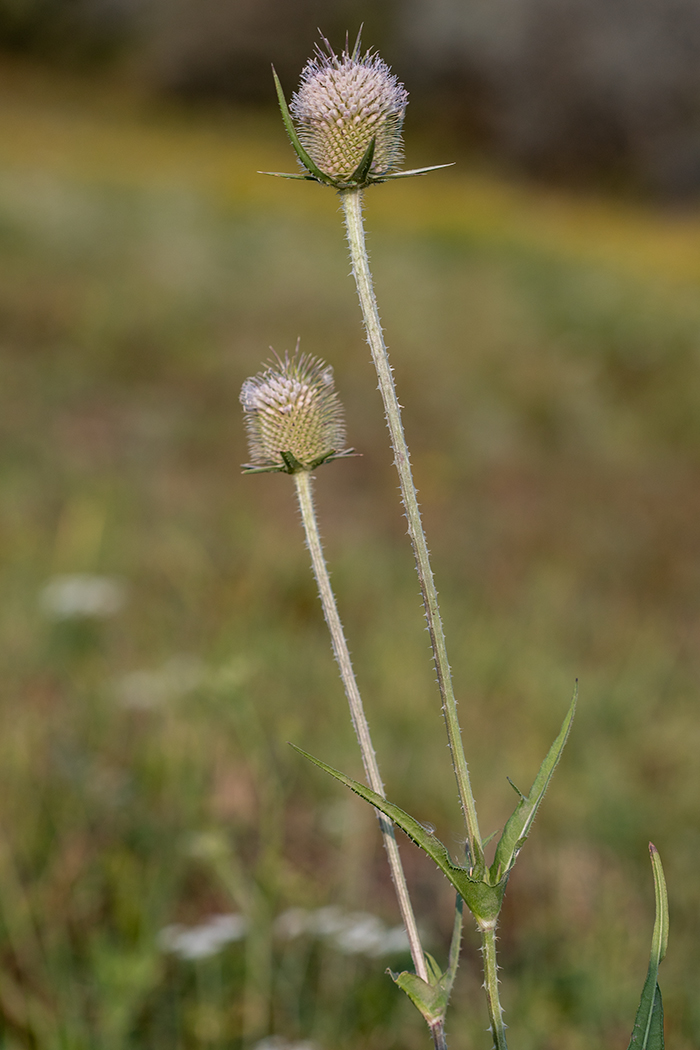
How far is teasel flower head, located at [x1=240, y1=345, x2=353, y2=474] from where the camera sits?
1047 millimetres

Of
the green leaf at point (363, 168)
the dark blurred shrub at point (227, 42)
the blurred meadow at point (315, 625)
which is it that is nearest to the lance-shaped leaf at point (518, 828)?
the green leaf at point (363, 168)

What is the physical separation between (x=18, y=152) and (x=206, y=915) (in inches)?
618

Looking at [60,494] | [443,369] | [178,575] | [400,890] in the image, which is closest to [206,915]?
[400,890]

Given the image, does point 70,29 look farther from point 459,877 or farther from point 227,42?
point 459,877

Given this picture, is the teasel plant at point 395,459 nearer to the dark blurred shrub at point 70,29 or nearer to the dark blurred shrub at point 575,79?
the dark blurred shrub at point 575,79

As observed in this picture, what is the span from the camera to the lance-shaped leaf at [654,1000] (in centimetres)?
89

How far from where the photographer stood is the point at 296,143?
825 millimetres

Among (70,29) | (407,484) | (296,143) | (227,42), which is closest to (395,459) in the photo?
(407,484)

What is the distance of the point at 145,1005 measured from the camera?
249cm

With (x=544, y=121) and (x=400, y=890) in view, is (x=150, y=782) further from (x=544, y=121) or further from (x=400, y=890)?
(x=544, y=121)

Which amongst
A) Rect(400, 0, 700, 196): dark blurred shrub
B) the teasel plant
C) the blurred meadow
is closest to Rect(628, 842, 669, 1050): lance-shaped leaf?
the teasel plant

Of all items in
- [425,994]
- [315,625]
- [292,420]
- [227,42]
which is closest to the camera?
[425,994]

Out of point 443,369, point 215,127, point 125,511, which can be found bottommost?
point 125,511

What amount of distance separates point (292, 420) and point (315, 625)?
4.39 meters
